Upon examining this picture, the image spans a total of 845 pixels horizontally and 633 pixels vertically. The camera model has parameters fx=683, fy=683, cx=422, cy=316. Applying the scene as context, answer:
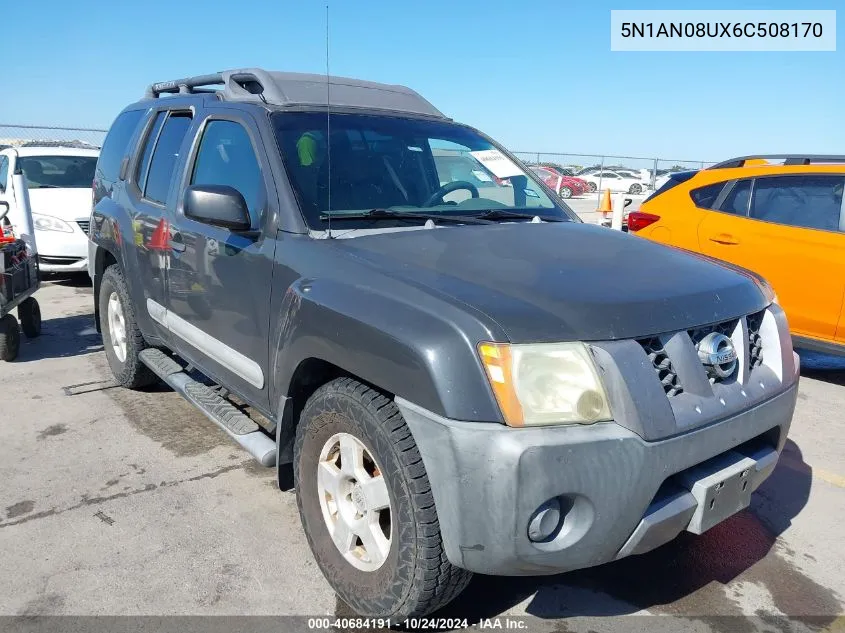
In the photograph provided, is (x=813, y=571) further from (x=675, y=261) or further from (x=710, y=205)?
(x=710, y=205)

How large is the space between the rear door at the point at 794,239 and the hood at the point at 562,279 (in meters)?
2.79

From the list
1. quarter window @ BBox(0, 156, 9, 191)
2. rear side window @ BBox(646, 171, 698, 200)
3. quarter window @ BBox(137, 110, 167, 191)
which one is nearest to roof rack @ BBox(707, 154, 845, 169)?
rear side window @ BBox(646, 171, 698, 200)

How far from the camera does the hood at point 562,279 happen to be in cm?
203

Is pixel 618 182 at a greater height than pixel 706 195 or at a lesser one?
greater

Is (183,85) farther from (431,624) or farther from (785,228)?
(785,228)

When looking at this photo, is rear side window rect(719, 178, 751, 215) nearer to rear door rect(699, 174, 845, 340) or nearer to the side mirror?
rear door rect(699, 174, 845, 340)

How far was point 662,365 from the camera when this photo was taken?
212cm

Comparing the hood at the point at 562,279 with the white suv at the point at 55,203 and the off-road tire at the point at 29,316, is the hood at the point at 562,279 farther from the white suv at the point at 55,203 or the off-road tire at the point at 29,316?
the white suv at the point at 55,203

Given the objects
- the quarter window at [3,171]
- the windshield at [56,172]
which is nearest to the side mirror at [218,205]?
Result: the windshield at [56,172]

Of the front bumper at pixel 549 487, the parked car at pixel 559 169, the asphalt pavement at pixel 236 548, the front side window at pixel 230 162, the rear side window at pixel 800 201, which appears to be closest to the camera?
the front bumper at pixel 549 487

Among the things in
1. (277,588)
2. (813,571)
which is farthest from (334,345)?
(813,571)

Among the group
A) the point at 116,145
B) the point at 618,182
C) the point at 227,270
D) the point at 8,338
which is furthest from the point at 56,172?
the point at 618,182

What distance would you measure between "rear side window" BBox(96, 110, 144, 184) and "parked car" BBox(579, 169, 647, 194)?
23.5 metres

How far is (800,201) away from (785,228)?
10.6 inches
